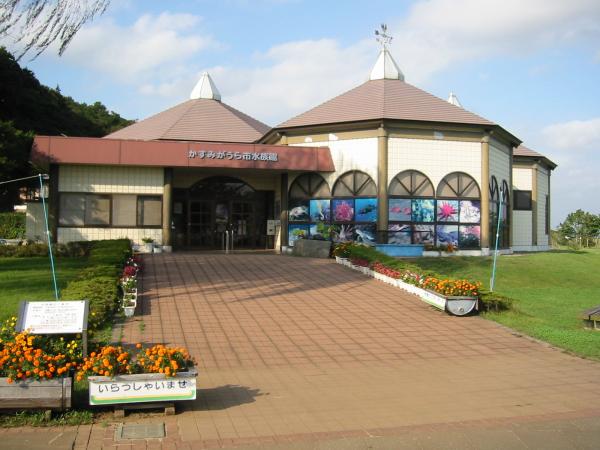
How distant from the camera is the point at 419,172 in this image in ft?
85.9

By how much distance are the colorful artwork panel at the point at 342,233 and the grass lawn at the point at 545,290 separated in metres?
4.04

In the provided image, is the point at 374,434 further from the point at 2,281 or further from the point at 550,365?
the point at 2,281

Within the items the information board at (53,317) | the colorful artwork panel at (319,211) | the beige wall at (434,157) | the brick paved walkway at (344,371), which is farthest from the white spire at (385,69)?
the information board at (53,317)

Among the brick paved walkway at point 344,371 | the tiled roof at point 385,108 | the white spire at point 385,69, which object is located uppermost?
the white spire at point 385,69

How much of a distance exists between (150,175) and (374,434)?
71.2 feet

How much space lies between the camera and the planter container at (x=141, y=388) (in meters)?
6.61

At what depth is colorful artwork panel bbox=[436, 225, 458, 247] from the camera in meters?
26.4

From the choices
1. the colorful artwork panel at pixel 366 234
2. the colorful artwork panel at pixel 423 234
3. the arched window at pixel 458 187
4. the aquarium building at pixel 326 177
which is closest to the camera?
the aquarium building at pixel 326 177

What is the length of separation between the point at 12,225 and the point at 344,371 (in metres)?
30.6

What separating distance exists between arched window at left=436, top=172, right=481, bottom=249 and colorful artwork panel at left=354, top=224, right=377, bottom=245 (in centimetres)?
288

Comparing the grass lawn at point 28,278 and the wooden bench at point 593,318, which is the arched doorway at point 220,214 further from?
the wooden bench at point 593,318

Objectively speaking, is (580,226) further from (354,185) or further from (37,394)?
(37,394)

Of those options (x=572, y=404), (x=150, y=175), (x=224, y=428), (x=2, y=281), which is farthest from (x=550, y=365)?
(x=150, y=175)

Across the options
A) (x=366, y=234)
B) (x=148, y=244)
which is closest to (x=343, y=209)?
(x=366, y=234)
